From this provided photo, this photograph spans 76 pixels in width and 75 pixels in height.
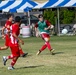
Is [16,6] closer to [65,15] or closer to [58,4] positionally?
[58,4]

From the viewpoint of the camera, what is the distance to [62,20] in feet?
142

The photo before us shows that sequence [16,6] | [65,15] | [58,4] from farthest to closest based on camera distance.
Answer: [65,15] < [16,6] < [58,4]

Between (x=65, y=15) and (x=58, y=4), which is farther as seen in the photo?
(x=65, y=15)

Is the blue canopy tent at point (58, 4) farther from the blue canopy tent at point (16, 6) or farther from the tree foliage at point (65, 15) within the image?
the tree foliage at point (65, 15)

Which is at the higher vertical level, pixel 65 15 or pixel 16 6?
pixel 16 6

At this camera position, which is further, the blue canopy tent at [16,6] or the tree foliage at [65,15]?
the tree foliage at [65,15]

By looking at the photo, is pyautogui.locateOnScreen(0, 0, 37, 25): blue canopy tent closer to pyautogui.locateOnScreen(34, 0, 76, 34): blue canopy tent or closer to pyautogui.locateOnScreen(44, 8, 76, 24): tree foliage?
pyautogui.locateOnScreen(34, 0, 76, 34): blue canopy tent

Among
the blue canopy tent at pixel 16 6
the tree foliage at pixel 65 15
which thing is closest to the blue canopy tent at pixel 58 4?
the blue canopy tent at pixel 16 6

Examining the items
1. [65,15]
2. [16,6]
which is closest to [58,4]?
[16,6]

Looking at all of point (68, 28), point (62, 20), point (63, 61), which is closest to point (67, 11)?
point (62, 20)

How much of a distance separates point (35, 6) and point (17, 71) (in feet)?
73.9

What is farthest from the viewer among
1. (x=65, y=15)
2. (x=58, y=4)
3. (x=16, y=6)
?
(x=65, y=15)

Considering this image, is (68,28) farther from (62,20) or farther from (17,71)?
(17,71)

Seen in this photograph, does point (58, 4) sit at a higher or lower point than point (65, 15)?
higher
